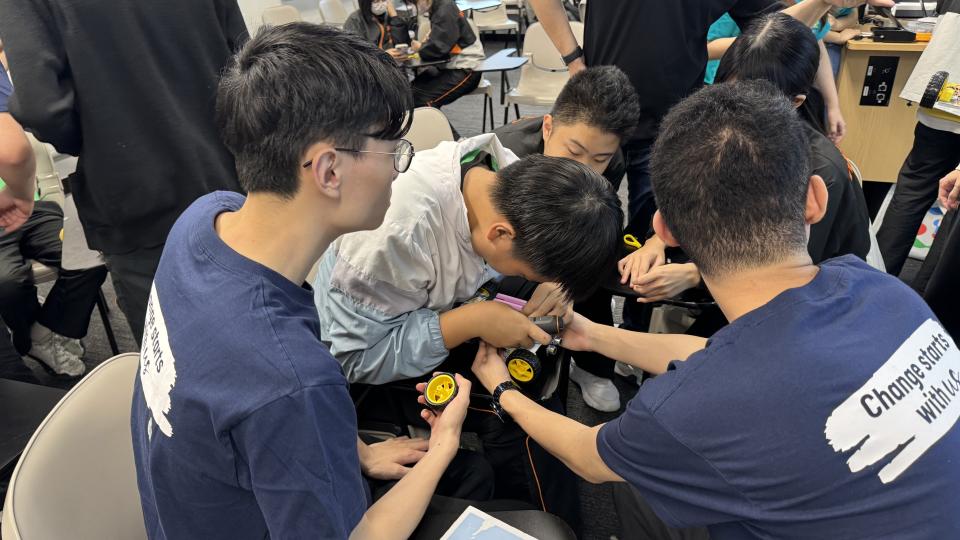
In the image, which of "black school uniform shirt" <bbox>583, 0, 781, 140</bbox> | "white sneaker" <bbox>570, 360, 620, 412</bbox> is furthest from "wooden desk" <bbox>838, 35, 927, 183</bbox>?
"white sneaker" <bbox>570, 360, 620, 412</bbox>

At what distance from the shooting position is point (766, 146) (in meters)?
0.79

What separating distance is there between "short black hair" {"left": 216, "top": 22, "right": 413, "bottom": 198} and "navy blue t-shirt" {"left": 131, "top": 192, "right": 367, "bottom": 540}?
127mm

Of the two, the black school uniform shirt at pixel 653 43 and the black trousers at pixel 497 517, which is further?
the black school uniform shirt at pixel 653 43

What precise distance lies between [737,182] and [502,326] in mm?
627

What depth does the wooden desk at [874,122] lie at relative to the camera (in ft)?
9.23

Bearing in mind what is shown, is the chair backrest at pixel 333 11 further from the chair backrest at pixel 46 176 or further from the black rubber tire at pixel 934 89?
the black rubber tire at pixel 934 89

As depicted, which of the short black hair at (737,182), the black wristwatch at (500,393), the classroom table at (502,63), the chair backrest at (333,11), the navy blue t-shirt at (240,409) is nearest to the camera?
the navy blue t-shirt at (240,409)

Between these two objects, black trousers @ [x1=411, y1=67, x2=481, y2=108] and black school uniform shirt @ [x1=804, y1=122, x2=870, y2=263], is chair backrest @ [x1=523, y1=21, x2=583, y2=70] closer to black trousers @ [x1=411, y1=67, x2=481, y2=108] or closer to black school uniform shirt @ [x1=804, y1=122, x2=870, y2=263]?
black trousers @ [x1=411, y1=67, x2=481, y2=108]

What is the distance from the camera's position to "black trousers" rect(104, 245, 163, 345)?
1600 millimetres

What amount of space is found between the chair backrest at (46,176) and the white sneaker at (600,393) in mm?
2202

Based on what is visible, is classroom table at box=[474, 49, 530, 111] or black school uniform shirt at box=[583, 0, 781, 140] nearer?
black school uniform shirt at box=[583, 0, 781, 140]

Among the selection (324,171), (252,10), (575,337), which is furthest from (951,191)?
(252,10)

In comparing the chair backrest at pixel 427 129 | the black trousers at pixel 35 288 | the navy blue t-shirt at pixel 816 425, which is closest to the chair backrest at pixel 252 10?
the black trousers at pixel 35 288

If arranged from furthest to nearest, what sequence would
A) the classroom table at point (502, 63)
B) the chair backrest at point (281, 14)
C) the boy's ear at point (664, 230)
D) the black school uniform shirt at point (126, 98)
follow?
the chair backrest at point (281, 14) < the classroom table at point (502, 63) < the black school uniform shirt at point (126, 98) < the boy's ear at point (664, 230)
